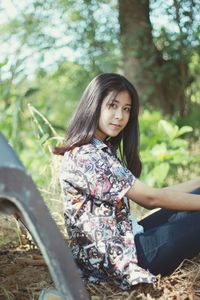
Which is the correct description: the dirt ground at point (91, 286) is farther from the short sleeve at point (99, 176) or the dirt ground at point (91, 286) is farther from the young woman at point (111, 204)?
the short sleeve at point (99, 176)

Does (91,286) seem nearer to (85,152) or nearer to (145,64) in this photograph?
(85,152)

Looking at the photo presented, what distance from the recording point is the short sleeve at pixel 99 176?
7.43 feet

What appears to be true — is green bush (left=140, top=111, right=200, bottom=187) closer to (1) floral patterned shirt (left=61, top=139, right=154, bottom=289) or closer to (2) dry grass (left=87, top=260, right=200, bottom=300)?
(2) dry grass (left=87, top=260, right=200, bottom=300)

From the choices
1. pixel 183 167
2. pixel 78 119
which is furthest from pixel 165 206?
pixel 183 167

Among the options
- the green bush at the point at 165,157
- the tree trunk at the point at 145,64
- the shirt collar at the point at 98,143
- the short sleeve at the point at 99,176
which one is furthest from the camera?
the tree trunk at the point at 145,64

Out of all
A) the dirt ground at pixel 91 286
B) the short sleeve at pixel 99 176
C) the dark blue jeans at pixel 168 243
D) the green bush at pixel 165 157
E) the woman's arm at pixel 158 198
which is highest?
the short sleeve at pixel 99 176

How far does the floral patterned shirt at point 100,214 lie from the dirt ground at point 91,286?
55mm

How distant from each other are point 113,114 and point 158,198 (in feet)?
1.42

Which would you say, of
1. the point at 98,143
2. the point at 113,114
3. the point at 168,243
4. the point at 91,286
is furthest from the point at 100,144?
the point at 91,286

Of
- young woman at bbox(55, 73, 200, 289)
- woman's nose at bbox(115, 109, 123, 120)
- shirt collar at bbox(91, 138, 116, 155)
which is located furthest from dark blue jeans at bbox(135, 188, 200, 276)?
woman's nose at bbox(115, 109, 123, 120)

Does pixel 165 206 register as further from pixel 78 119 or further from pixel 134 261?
pixel 78 119

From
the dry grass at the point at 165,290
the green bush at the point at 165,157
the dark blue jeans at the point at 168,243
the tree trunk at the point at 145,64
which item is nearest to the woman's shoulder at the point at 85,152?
the dark blue jeans at the point at 168,243

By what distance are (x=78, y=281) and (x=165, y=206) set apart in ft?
2.64

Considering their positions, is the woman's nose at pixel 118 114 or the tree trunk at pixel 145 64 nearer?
the woman's nose at pixel 118 114
